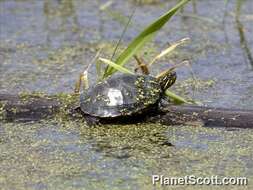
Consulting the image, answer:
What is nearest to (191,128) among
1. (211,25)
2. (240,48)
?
(240,48)

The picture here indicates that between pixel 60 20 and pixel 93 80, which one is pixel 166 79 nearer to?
pixel 93 80

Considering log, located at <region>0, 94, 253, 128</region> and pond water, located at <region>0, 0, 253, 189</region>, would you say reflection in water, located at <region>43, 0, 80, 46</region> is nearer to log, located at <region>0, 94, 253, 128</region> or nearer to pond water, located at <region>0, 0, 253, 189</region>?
pond water, located at <region>0, 0, 253, 189</region>

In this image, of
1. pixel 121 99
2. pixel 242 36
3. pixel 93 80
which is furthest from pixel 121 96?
pixel 242 36

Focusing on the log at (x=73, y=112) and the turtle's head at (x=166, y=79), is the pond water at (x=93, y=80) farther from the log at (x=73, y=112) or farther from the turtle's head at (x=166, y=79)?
the turtle's head at (x=166, y=79)

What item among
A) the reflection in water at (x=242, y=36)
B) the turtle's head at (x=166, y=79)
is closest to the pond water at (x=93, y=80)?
the reflection in water at (x=242, y=36)

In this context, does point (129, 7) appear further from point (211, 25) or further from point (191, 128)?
point (191, 128)

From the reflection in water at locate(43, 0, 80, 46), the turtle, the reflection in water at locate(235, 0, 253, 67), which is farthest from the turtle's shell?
the reflection in water at locate(43, 0, 80, 46)
